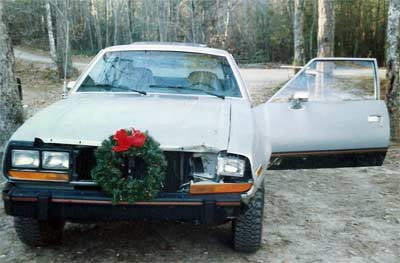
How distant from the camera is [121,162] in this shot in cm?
316

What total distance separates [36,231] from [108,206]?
74cm

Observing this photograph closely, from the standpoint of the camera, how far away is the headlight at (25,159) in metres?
3.20

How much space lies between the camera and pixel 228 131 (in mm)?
3396

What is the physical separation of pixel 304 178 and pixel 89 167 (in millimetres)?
3428

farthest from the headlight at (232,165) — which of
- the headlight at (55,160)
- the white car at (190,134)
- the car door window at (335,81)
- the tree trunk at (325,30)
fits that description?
the tree trunk at (325,30)

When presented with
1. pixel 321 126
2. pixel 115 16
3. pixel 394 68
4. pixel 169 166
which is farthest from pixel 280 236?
pixel 115 16

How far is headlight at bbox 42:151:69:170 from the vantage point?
3.20 metres

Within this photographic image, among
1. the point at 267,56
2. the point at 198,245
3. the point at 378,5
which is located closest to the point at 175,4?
the point at 267,56

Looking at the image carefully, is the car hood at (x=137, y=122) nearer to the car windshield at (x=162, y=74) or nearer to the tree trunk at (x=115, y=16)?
the car windshield at (x=162, y=74)

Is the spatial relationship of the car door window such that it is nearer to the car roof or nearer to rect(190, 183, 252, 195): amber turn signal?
the car roof

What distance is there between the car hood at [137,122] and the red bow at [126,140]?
0.14 meters

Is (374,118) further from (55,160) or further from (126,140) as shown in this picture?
(55,160)

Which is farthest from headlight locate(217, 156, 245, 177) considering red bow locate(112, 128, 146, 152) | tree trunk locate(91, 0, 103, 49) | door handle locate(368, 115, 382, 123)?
tree trunk locate(91, 0, 103, 49)

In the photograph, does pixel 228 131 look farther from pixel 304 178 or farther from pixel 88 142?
pixel 304 178
